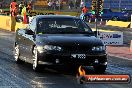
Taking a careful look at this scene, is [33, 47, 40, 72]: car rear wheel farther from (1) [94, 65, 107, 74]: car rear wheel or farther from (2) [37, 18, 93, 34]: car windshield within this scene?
(1) [94, 65, 107, 74]: car rear wheel

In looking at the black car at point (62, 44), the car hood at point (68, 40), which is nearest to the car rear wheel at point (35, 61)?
the black car at point (62, 44)

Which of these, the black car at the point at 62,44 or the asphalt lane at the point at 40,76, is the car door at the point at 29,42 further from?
the asphalt lane at the point at 40,76

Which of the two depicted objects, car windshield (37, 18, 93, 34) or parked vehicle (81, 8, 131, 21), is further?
parked vehicle (81, 8, 131, 21)

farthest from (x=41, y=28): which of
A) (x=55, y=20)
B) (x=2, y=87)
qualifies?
(x=2, y=87)

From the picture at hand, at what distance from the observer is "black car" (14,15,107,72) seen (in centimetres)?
1145

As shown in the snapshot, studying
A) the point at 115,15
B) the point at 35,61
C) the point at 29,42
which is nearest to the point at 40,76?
the point at 35,61

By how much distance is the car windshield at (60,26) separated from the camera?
12.5 m

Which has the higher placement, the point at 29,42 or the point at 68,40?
the point at 68,40

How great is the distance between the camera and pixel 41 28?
12656 millimetres

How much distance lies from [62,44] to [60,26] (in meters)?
1.27

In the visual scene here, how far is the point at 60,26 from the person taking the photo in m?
12.6

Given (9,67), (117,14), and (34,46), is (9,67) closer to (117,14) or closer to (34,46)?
(34,46)

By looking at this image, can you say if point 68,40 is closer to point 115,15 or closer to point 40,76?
point 40,76

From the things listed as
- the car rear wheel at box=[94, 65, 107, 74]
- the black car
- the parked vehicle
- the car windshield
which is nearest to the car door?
the black car
